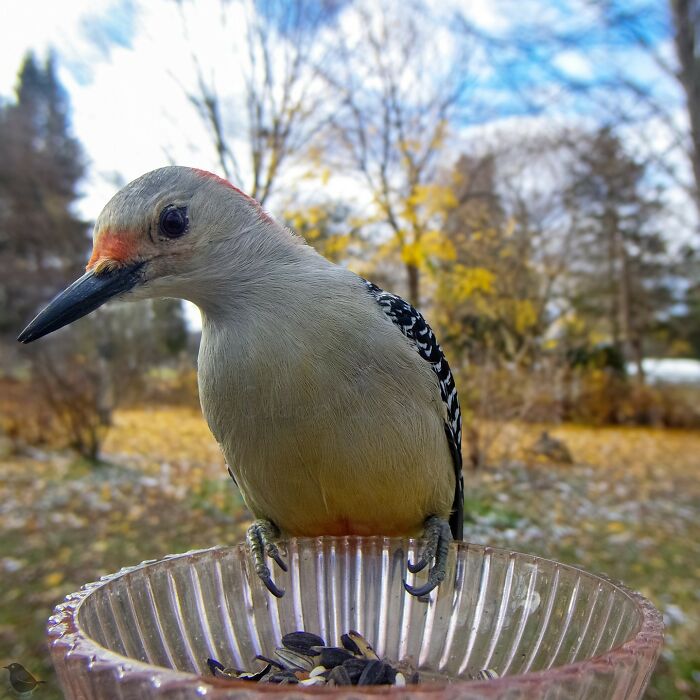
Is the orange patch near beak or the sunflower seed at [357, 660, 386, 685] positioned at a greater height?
the orange patch near beak

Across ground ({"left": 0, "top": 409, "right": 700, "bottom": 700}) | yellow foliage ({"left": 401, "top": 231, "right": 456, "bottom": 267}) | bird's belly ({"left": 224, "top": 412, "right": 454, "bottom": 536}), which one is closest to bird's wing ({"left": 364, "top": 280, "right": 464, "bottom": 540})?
bird's belly ({"left": 224, "top": 412, "right": 454, "bottom": 536})

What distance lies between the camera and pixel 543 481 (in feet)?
28.6

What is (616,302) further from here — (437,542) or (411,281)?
(437,542)

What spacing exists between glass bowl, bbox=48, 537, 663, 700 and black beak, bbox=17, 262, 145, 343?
660mm

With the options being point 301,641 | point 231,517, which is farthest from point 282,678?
point 231,517

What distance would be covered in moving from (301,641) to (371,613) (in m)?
0.21

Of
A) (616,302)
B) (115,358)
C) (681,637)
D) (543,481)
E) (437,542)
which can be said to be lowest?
(681,637)

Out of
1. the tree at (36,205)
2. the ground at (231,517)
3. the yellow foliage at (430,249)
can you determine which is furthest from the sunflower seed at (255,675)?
the tree at (36,205)

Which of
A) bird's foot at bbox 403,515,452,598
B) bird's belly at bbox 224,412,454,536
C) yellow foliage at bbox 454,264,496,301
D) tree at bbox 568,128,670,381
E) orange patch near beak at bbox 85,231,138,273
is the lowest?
bird's foot at bbox 403,515,452,598

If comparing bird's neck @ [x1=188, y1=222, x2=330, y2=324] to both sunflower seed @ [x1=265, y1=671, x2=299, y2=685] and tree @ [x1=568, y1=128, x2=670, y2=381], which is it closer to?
sunflower seed @ [x1=265, y1=671, x2=299, y2=685]

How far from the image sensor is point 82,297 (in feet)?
5.53

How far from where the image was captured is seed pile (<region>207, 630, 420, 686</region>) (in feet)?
4.38

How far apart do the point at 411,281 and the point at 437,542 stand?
4.59m

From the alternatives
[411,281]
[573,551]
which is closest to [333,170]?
[411,281]
